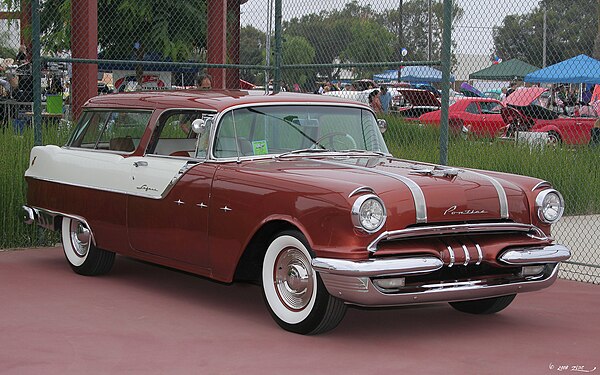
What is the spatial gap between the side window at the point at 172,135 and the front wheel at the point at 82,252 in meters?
0.93

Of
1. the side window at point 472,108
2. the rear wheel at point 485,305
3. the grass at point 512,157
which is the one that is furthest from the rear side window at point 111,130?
the side window at point 472,108

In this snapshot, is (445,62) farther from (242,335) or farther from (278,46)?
(242,335)

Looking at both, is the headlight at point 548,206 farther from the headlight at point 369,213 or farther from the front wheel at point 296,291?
the front wheel at point 296,291

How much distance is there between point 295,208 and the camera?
577 centimetres

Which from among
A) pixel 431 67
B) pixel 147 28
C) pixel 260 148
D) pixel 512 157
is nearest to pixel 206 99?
pixel 260 148

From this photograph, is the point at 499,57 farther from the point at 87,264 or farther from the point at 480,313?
the point at 87,264

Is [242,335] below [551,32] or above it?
below

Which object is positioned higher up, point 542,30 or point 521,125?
point 542,30

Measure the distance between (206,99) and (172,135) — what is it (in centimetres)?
45

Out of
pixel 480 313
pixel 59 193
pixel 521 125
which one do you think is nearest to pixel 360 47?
pixel 59 193

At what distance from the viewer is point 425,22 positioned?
10102 millimetres

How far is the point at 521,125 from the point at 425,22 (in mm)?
6410

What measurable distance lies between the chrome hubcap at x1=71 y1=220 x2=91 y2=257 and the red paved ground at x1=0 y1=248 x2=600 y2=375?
32 centimetres

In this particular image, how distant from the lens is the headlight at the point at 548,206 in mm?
6137
